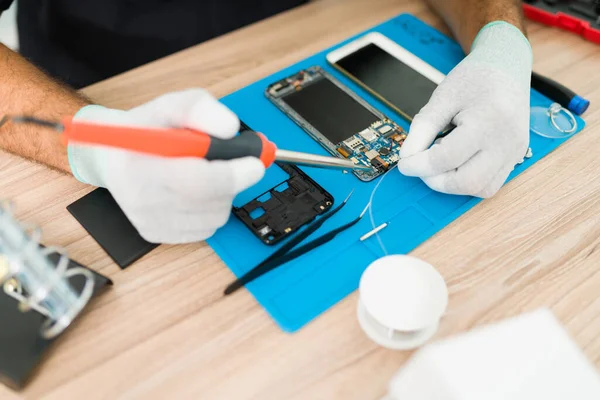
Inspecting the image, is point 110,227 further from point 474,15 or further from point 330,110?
point 474,15

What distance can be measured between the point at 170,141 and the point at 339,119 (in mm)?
370

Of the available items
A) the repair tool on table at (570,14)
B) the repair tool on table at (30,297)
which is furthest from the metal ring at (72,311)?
the repair tool on table at (570,14)

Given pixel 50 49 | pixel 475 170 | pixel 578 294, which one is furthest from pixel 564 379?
pixel 50 49

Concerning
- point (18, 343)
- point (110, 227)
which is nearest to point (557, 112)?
point (110, 227)

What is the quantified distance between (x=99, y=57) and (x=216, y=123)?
71 centimetres

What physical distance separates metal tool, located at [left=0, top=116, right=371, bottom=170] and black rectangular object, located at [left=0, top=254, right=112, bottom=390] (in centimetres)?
22

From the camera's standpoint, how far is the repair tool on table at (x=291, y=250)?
657 millimetres

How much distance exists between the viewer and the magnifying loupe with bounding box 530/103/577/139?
2.81 feet

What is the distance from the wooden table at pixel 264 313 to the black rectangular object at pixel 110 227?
1 cm

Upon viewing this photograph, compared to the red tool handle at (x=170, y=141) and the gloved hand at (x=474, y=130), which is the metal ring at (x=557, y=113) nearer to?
the gloved hand at (x=474, y=130)

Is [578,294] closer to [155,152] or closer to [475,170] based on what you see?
[475,170]

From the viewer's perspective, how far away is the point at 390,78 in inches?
37.0

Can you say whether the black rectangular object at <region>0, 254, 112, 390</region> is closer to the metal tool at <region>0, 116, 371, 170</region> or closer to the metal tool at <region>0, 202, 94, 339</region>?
the metal tool at <region>0, 202, 94, 339</region>

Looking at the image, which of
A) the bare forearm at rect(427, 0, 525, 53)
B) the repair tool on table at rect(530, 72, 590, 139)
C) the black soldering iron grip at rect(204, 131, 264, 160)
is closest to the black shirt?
the bare forearm at rect(427, 0, 525, 53)
